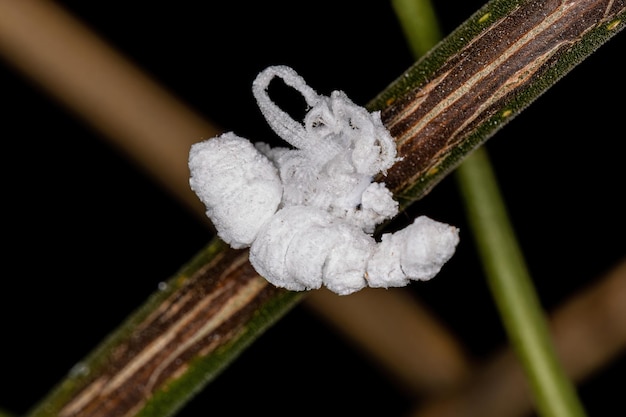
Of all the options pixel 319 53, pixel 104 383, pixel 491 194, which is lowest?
pixel 104 383

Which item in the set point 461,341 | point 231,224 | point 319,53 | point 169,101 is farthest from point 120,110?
point 461,341

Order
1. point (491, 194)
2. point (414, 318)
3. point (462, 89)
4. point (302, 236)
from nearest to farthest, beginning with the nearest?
point (302, 236) → point (462, 89) → point (491, 194) → point (414, 318)

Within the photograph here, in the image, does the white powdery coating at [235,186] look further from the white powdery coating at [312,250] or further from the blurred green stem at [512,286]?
the blurred green stem at [512,286]

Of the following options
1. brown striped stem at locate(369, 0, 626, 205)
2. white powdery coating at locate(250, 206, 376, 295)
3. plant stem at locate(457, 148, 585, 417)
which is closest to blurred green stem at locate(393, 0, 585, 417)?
plant stem at locate(457, 148, 585, 417)

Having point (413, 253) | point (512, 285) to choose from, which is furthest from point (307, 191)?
point (512, 285)

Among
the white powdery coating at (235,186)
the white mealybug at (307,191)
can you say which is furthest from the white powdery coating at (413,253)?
the white powdery coating at (235,186)

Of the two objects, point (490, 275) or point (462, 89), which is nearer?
point (462, 89)

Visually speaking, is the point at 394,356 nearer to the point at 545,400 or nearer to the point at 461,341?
Answer: the point at 461,341
